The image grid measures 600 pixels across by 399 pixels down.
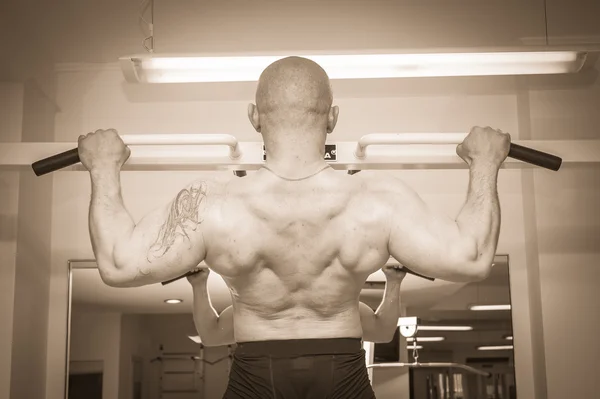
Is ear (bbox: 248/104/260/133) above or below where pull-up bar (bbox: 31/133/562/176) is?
below

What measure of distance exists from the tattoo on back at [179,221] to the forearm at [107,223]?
87 mm

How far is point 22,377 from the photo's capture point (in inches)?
141

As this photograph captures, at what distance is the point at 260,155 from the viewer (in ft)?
9.79

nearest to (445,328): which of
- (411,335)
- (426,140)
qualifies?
(411,335)

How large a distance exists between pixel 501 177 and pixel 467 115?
1.04 ft

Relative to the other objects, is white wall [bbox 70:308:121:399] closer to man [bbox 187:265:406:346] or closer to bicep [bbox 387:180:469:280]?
man [bbox 187:265:406:346]

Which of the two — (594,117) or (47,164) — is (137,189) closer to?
(47,164)

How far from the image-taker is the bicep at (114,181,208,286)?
213 cm

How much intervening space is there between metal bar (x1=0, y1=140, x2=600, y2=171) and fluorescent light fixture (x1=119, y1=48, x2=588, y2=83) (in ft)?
0.86

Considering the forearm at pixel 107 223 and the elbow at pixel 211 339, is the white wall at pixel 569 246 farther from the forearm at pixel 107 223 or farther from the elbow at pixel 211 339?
the forearm at pixel 107 223

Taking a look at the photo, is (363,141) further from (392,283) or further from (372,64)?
(392,283)

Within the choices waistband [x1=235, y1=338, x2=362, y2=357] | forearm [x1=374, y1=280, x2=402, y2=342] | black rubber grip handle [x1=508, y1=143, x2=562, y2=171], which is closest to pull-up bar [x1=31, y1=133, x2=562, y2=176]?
black rubber grip handle [x1=508, y1=143, x2=562, y2=171]

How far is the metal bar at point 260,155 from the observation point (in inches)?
118

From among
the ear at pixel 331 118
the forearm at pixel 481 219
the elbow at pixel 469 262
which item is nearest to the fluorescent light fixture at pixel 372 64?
the ear at pixel 331 118
